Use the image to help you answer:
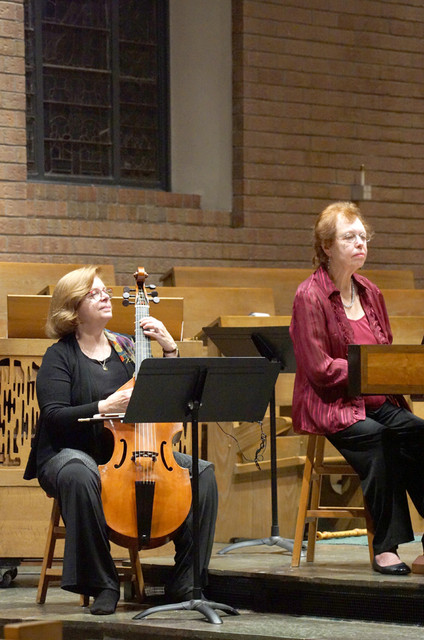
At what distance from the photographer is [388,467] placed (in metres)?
3.99

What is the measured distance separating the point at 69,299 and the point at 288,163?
14.2 ft

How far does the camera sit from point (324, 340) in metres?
4.13

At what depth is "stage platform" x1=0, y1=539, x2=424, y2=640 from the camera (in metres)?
3.73

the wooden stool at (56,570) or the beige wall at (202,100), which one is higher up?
the beige wall at (202,100)

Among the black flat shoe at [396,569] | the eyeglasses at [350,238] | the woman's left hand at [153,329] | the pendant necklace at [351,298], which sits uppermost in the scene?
the eyeglasses at [350,238]

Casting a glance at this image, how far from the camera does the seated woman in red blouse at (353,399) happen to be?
3.99 m

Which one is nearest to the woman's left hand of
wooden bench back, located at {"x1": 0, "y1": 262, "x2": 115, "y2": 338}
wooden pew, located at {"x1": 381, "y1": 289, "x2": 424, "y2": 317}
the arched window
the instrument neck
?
the instrument neck

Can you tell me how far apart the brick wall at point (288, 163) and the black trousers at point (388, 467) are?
3.74 m

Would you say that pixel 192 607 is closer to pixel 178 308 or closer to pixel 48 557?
pixel 48 557

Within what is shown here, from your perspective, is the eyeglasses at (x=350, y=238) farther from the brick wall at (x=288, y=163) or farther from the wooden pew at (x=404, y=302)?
the brick wall at (x=288, y=163)

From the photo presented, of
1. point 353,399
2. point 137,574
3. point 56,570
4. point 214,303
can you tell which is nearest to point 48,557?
point 56,570

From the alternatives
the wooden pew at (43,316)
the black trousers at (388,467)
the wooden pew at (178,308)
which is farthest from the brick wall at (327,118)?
the black trousers at (388,467)

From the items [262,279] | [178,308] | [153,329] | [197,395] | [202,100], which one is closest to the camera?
[197,395]

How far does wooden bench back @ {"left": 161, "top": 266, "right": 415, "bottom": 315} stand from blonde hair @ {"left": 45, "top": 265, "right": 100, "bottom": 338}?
273 centimetres
